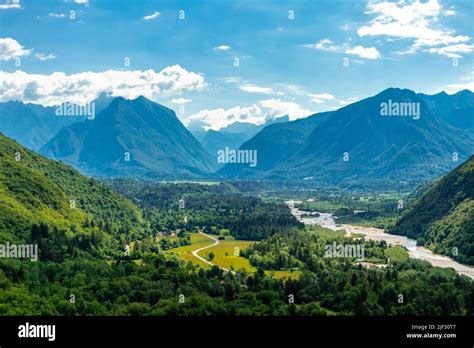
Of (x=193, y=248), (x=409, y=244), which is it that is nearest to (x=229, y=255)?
(x=193, y=248)

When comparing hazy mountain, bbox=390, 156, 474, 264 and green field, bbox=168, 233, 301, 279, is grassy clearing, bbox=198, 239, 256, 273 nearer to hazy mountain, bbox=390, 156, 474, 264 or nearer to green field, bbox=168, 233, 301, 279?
green field, bbox=168, 233, 301, 279

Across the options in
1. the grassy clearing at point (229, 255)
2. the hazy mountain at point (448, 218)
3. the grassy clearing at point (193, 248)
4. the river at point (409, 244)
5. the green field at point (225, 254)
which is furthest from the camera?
the hazy mountain at point (448, 218)

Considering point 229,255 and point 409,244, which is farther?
point 409,244

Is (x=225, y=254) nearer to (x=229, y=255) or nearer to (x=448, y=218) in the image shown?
(x=229, y=255)

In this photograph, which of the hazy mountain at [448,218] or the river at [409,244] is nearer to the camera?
the river at [409,244]

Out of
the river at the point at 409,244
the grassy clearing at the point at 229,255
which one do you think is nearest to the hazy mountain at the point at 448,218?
the river at the point at 409,244

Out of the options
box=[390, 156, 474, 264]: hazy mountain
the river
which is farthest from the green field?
box=[390, 156, 474, 264]: hazy mountain

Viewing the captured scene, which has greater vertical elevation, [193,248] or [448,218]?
[448,218]

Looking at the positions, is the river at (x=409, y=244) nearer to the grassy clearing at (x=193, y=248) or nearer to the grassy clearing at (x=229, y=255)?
the grassy clearing at (x=229, y=255)

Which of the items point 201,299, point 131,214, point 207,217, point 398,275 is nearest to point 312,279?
point 398,275
